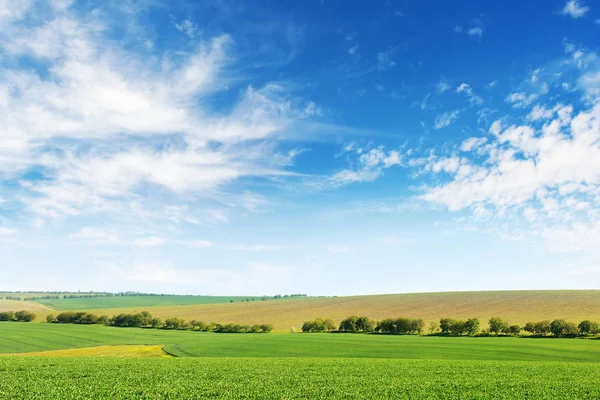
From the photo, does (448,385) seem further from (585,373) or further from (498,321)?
(498,321)

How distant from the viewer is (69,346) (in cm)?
6112

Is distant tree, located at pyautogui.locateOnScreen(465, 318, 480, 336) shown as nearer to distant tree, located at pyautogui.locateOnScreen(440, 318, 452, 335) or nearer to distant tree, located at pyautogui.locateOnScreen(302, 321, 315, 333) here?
distant tree, located at pyautogui.locateOnScreen(440, 318, 452, 335)

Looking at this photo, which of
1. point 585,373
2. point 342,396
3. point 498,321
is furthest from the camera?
point 498,321

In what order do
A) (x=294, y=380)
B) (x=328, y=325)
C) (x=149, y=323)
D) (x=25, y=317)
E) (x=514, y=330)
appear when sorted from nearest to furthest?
(x=294, y=380) < (x=514, y=330) < (x=328, y=325) < (x=149, y=323) < (x=25, y=317)

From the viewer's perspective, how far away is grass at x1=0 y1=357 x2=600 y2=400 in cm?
2170

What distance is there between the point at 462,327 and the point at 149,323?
79.3 metres

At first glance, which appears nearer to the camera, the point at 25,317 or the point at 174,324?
the point at 174,324

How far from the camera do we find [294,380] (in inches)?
1001

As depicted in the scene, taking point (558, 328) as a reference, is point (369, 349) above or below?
below

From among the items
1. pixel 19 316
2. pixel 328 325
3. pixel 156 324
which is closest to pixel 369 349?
pixel 328 325

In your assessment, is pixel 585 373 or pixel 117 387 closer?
pixel 117 387

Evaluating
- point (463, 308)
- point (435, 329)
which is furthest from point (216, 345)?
point (463, 308)

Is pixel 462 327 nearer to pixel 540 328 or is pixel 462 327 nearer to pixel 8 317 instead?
pixel 540 328

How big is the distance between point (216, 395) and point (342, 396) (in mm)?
7247
